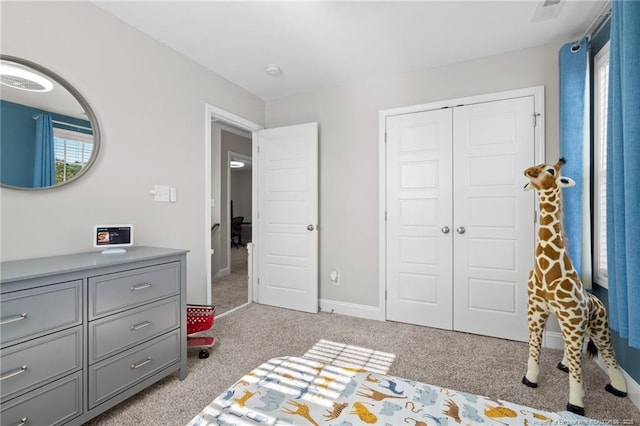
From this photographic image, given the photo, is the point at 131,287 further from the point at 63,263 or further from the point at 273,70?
the point at 273,70

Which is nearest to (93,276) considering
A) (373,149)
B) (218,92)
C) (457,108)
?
(218,92)

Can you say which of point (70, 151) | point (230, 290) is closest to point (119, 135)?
point (70, 151)

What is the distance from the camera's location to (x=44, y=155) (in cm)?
181

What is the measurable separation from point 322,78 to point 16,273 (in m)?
2.85

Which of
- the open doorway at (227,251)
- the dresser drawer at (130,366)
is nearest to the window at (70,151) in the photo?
the dresser drawer at (130,366)

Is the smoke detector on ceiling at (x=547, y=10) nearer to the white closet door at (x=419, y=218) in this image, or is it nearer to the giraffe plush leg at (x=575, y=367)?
the white closet door at (x=419, y=218)

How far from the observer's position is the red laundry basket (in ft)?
7.71

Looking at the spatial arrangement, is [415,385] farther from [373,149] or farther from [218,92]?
[218,92]

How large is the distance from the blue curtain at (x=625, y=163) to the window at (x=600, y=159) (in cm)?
91

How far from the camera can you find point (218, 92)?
3.08 meters

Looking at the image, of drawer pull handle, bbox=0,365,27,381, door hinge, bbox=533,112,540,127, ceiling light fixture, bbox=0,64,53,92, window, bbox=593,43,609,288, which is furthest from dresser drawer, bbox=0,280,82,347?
door hinge, bbox=533,112,540,127

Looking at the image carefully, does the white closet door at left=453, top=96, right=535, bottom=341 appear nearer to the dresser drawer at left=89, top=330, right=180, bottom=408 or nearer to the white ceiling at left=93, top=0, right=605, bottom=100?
the white ceiling at left=93, top=0, right=605, bottom=100

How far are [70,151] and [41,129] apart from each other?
0.18 metres

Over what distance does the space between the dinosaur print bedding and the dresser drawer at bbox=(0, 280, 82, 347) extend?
104cm
